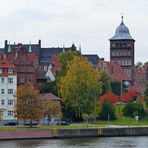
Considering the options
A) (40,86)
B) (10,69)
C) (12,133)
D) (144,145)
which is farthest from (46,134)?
(40,86)

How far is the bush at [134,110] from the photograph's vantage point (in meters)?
137

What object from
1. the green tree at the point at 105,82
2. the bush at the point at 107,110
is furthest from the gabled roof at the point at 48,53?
the bush at the point at 107,110

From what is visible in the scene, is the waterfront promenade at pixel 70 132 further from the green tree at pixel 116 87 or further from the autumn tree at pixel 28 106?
the green tree at pixel 116 87

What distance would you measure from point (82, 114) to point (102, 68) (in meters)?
55.8

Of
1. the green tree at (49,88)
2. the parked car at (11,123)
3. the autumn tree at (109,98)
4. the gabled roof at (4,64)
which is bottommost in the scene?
the parked car at (11,123)

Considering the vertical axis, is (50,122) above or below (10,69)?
below

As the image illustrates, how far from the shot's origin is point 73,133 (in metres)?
110

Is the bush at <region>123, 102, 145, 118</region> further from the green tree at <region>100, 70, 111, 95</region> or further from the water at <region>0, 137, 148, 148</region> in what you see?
the water at <region>0, 137, 148, 148</region>

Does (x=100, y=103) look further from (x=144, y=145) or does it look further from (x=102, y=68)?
(x=102, y=68)

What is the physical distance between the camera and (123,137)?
111m

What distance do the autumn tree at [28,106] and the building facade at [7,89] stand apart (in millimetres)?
12379

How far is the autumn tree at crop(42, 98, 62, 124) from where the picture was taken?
398 ft

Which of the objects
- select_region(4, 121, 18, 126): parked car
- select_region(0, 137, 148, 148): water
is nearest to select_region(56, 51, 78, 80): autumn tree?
select_region(4, 121, 18, 126): parked car

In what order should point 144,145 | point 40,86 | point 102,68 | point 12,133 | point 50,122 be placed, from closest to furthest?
point 144,145 < point 12,133 < point 50,122 < point 40,86 < point 102,68
